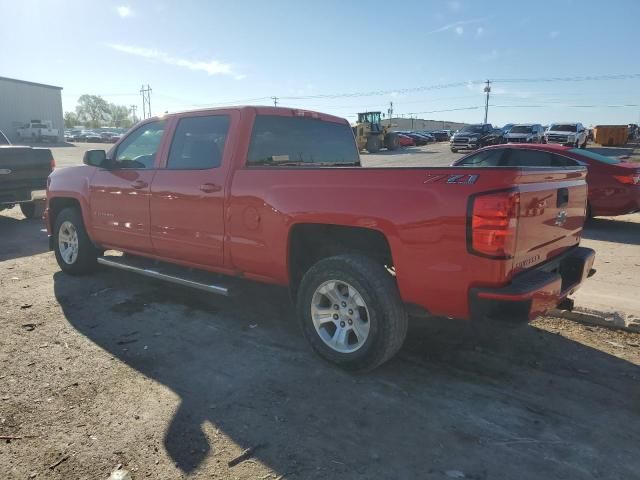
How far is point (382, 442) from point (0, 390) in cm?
261

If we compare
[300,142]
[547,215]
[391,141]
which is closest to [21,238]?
[300,142]

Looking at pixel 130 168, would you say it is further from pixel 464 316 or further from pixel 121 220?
pixel 464 316

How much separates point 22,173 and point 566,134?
3225cm

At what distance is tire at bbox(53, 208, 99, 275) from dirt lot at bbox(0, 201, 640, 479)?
1.14 m

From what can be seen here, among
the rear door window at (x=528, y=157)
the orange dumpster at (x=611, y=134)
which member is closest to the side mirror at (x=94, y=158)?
the rear door window at (x=528, y=157)

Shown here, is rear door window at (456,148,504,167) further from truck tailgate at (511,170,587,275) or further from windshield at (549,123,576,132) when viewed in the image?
windshield at (549,123,576,132)

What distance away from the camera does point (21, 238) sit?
8.70 metres

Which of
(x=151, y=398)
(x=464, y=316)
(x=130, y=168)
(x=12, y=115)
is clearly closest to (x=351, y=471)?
(x=464, y=316)

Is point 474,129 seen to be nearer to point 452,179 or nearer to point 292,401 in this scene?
point 452,179

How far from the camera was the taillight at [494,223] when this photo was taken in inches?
110

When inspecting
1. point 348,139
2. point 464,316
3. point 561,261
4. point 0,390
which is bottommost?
point 0,390

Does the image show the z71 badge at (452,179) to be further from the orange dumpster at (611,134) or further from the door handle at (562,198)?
the orange dumpster at (611,134)

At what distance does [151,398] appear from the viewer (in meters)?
3.25

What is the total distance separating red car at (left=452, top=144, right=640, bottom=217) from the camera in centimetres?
827
